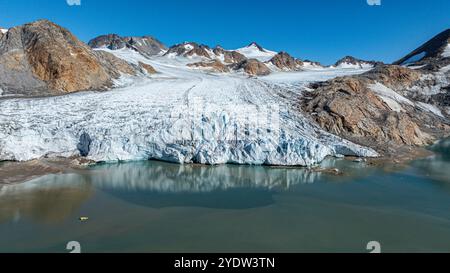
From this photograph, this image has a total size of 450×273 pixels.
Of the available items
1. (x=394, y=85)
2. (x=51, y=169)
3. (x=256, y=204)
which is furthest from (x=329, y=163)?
(x=394, y=85)

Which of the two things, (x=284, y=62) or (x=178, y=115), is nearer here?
(x=178, y=115)

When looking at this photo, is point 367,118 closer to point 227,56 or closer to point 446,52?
point 446,52

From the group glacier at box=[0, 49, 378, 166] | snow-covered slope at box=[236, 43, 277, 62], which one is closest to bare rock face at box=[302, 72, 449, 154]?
glacier at box=[0, 49, 378, 166]

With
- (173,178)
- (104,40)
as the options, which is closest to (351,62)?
(104,40)

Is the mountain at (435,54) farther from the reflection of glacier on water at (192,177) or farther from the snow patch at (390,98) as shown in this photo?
the reflection of glacier on water at (192,177)

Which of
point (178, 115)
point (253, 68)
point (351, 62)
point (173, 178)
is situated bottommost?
point (173, 178)

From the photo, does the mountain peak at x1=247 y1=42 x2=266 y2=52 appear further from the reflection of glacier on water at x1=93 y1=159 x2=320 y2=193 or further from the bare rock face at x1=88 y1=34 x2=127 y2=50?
the reflection of glacier on water at x1=93 y1=159 x2=320 y2=193

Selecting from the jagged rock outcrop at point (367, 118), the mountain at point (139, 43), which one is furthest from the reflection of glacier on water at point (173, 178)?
the mountain at point (139, 43)
